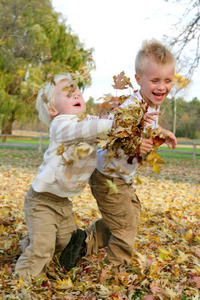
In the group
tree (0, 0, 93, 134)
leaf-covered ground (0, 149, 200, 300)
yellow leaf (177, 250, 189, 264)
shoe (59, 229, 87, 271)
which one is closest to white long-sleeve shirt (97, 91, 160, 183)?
shoe (59, 229, 87, 271)

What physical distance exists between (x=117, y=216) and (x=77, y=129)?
899 mm

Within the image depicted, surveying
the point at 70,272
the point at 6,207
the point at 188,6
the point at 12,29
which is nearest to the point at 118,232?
the point at 70,272

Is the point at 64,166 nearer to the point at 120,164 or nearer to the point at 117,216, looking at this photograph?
the point at 120,164

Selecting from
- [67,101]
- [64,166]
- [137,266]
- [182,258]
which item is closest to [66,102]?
→ [67,101]

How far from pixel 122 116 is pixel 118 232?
43.1 inches

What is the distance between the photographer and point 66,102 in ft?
8.02

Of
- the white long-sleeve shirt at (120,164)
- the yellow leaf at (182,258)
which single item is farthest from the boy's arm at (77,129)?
the yellow leaf at (182,258)

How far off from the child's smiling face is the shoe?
1068mm

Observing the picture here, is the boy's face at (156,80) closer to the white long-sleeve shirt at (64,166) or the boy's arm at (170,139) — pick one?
the boy's arm at (170,139)

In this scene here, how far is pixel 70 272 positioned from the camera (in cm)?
266

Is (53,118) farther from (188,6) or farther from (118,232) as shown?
(188,6)

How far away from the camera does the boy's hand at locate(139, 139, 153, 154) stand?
210 centimetres

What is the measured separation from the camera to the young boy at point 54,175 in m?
2.31

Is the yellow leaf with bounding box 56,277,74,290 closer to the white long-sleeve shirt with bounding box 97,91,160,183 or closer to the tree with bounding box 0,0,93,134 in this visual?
the white long-sleeve shirt with bounding box 97,91,160,183
